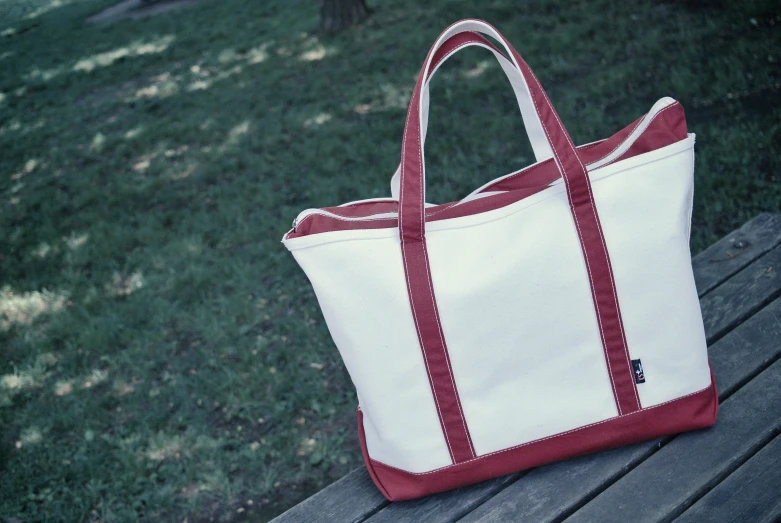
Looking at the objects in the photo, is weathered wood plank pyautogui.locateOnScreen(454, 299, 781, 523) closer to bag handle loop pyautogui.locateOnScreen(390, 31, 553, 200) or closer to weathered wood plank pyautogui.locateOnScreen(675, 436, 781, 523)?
weathered wood plank pyautogui.locateOnScreen(675, 436, 781, 523)

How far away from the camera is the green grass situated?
2.81m

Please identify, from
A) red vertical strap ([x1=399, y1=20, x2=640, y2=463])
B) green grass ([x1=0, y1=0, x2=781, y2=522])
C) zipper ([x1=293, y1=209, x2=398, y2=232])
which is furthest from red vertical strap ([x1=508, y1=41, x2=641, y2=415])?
green grass ([x1=0, y1=0, x2=781, y2=522])

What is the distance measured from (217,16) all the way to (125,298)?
684 cm

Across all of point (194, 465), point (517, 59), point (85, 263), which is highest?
point (517, 59)

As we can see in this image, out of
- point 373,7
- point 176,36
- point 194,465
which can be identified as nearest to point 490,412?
point 194,465

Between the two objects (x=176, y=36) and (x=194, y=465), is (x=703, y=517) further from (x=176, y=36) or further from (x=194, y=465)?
(x=176, y=36)

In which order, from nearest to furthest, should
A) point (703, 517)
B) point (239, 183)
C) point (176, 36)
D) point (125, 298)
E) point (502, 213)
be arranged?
point (703, 517), point (502, 213), point (125, 298), point (239, 183), point (176, 36)

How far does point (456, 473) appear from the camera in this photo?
152 cm

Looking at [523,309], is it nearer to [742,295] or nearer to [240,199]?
[742,295]

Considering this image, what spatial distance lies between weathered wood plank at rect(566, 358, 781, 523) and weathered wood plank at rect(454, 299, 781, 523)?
3 centimetres

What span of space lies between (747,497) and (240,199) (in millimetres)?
3678

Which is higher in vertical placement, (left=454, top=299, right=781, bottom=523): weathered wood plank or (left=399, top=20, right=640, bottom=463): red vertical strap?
(left=399, top=20, right=640, bottom=463): red vertical strap

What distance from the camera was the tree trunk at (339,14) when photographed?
7348mm

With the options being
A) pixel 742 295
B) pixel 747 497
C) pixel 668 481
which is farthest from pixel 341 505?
pixel 742 295
